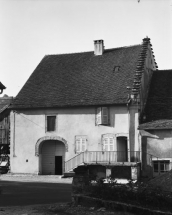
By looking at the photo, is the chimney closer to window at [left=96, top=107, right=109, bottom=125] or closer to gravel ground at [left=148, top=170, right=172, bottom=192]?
window at [left=96, top=107, right=109, bottom=125]

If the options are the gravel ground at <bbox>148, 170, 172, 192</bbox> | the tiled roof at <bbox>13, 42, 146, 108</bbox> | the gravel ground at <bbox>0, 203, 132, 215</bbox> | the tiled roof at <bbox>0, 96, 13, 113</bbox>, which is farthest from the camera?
the tiled roof at <bbox>0, 96, 13, 113</bbox>

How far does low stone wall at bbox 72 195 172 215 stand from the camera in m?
11.0

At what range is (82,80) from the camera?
3459cm

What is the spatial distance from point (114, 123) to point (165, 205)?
20.4m

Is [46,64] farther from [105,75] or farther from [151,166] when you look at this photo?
[151,166]

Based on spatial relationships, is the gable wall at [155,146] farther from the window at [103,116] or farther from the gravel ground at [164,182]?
the gravel ground at [164,182]

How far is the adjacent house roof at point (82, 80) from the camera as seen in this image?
32.3 metres

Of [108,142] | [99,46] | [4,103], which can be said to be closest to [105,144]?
[108,142]

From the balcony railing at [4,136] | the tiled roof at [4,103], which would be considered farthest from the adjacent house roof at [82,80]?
the balcony railing at [4,136]

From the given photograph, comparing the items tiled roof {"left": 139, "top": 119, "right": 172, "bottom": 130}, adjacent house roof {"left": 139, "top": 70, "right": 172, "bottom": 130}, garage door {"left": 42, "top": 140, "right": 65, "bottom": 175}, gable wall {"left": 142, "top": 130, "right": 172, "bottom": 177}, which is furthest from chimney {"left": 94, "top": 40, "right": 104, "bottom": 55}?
gable wall {"left": 142, "top": 130, "right": 172, "bottom": 177}

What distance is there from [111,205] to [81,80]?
75.6 ft

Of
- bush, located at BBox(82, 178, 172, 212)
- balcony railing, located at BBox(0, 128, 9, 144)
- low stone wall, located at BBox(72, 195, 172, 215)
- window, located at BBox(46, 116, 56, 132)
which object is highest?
window, located at BBox(46, 116, 56, 132)

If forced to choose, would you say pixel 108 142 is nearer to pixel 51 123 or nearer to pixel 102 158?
pixel 102 158

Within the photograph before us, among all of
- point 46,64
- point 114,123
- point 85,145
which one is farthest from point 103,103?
point 46,64
